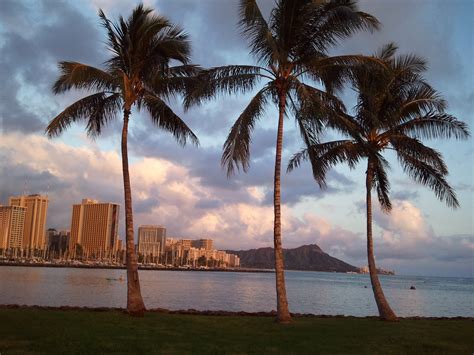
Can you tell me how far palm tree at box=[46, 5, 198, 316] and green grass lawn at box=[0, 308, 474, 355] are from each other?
113 inches

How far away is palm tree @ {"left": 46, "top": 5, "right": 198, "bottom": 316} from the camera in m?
18.0

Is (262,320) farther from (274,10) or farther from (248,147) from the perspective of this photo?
(274,10)

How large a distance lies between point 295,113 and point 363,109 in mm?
4014

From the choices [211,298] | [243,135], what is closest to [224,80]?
[243,135]

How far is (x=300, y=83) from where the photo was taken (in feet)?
56.7

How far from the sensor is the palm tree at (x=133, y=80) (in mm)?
18016

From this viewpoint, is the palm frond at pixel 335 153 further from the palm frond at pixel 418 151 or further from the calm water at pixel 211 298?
the calm water at pixel 211 298

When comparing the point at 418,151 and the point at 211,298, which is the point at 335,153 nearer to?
the point at 418,151

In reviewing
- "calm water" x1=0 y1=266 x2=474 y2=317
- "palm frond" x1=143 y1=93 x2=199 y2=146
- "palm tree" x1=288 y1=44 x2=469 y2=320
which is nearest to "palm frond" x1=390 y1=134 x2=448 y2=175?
"palm tree" x1=288 y1=44 x2=469 y2=320

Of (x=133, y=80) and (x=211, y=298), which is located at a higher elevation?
(x=133, y=80)

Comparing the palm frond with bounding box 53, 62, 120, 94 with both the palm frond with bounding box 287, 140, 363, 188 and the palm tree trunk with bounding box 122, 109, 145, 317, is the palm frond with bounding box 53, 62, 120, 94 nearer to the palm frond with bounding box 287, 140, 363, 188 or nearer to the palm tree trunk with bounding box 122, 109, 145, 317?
the palm tree trunk with bounding box 122, 109, 145, 317

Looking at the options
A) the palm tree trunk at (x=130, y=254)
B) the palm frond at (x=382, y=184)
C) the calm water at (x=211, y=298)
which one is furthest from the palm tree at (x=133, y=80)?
the calm water at (x=211, y=298)

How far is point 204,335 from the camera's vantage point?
12758 millimetres

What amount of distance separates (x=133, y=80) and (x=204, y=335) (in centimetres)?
1027
